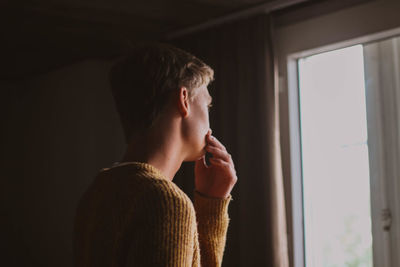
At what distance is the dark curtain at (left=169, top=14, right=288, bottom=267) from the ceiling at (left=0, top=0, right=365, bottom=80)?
0.18 m

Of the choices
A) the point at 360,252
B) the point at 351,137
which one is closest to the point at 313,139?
the point at 351,137

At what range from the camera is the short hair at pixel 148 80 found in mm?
1144

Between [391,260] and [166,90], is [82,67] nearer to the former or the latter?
[391,260]

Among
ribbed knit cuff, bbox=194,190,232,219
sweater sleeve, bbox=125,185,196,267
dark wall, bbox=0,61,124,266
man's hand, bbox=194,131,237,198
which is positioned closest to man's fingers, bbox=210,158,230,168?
man's hand, bbox=194,131,237,198

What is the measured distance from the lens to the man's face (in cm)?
120

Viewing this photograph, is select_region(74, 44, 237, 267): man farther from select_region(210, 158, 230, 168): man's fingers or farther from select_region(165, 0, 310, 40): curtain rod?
select_region(165, 0, 310, 40): curtain rod

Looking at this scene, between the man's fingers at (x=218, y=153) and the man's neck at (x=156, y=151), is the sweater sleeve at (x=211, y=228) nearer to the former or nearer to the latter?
the man's fingers at (x=218, y=153)

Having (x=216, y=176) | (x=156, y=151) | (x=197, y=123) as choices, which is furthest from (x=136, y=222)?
(x=216, y=176)

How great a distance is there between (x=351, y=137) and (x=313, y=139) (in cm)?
23

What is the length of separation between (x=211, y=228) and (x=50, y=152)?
2835 millimetres

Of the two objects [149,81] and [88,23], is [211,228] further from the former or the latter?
[88,23]

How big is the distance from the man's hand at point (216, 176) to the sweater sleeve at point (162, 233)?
51 cm

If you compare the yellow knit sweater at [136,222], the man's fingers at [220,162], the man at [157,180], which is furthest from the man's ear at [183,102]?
the man's fingers at [220,162]

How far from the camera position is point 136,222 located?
34.8 inches
